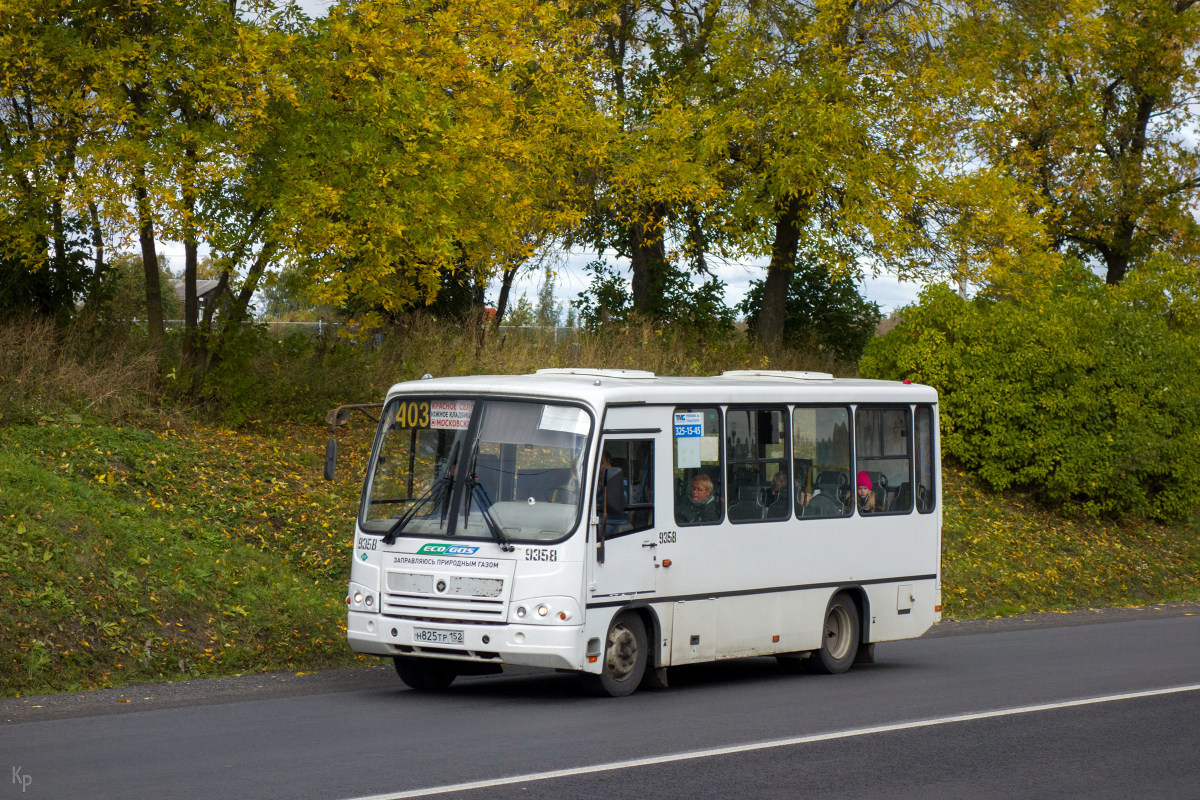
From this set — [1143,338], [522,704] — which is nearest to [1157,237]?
[1143,338]

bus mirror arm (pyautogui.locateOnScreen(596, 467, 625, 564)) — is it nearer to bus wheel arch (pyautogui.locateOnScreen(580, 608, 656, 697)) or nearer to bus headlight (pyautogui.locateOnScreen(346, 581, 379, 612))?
bus wheel arch (pyautogui.locateOnScreen(580, 608, 656, 697))

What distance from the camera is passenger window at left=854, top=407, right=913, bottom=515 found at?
15.0 meters

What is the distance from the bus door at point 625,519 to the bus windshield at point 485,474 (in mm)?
258

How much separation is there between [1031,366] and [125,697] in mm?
21284

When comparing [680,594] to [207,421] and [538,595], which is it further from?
[207,421]

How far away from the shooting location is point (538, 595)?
1157 centimetres

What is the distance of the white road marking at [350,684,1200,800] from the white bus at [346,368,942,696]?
2174mm

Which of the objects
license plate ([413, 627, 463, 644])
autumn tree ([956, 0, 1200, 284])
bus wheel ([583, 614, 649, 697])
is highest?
autumn tree ([956, 0, 1200, 284])

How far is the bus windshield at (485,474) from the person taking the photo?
1188 cm

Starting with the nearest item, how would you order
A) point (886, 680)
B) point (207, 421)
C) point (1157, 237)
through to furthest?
point (886, 680) < point (207, 421) < point (1157, 237)

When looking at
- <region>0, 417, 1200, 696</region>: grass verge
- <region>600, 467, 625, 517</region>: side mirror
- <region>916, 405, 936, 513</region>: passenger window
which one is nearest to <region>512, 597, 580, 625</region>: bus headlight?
<region>600, 467, 625, 517</region>: side mirror

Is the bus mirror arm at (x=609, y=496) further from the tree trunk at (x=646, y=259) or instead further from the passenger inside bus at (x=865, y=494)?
the tree trunk at (x=646, y=259)

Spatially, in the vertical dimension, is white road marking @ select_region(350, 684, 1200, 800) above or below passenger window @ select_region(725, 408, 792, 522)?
below

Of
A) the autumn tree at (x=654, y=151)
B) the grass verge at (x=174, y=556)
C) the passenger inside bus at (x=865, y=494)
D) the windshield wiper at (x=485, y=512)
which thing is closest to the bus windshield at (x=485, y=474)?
the windshield wiper at (x=485, y=512)
